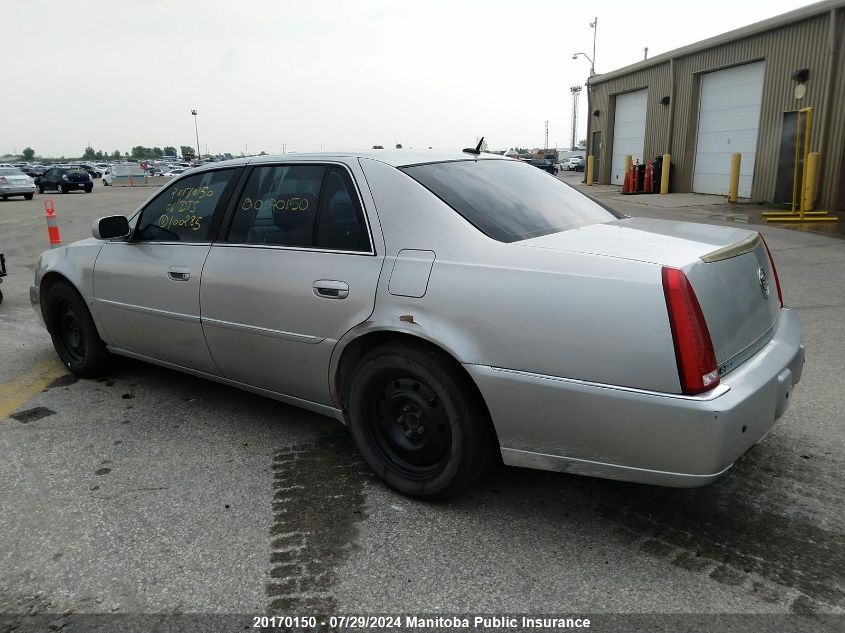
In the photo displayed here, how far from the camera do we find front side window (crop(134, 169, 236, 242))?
3859 mm

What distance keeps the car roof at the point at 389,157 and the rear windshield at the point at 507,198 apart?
0.21 feet

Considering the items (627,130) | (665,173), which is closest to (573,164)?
(627,130)

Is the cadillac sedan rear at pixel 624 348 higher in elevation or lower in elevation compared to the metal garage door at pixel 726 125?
lower

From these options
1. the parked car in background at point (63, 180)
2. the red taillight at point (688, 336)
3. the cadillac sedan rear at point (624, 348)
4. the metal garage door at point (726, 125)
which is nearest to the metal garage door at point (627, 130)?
the metal garage door at point (726, 125)

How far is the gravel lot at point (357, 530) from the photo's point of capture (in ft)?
7.81

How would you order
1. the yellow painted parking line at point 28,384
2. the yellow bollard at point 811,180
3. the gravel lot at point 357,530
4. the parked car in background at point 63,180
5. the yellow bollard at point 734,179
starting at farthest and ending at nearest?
the parked car in background at point 63,180 < the yellow bollard at point 734,179 < the yellow bollard at point 811,180 < the yellow painted parking line at point 28,384 < the gravel lot at point 357,530

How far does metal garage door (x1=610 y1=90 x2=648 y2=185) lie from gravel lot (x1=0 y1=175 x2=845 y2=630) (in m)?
22.4

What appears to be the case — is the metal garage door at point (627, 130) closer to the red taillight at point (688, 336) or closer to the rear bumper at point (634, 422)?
the rear bumper at point (634, 422)

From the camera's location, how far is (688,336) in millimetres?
2283

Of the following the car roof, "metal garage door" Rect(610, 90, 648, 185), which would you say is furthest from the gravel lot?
"metal garage door" Rect(610, 90, 648, 185)

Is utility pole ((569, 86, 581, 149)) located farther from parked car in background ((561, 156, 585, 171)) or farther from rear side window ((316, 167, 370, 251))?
rear side window ((316, 167, 370, 251))

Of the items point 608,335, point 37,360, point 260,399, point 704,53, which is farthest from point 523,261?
point 704,53

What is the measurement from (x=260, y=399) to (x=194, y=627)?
7.17 ft

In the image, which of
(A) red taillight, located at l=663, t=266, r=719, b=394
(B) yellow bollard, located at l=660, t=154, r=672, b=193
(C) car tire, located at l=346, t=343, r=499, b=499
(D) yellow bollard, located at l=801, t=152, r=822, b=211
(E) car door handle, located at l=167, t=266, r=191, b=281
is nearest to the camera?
(A) red taillight, located at l=663, t=266, r=719, b=394
